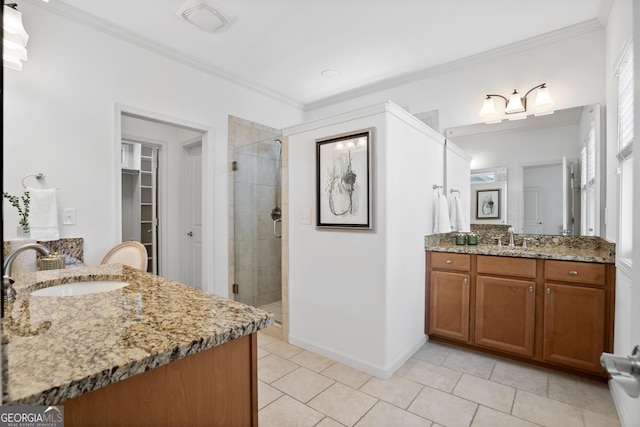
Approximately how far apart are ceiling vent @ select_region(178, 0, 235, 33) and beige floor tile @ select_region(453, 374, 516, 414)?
10.6 feet

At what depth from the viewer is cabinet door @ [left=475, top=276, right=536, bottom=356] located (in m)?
2.38

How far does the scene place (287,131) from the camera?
2812 mm

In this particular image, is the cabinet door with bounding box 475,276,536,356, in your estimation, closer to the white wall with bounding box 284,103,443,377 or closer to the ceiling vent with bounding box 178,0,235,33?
the white wall with bounding box 284,103,443,377

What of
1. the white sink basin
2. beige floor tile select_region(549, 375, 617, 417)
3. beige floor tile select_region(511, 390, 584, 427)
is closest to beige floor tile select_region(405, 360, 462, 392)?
beige floor tile select_region(511, 390, 584, 427)

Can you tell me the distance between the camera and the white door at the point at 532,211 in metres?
2.77

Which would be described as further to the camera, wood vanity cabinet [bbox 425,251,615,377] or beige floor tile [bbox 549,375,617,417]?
wood vanity cabinet [bbox 425,251,615,377]

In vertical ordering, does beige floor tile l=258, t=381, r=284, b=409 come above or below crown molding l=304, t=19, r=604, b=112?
below

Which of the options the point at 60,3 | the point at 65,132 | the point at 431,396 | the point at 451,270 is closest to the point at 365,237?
the point at 451,270

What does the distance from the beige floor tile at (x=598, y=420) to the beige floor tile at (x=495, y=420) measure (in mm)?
332

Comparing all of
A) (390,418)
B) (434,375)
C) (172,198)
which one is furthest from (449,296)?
(172,198)

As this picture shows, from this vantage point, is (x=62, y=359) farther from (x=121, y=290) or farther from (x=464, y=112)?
(x=464, y=112)

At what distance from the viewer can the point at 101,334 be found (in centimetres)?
76

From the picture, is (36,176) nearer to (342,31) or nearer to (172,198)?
(172,198)

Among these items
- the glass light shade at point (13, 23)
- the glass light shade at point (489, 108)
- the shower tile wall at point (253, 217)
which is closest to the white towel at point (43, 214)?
the glass light shade at point (13, 23)
